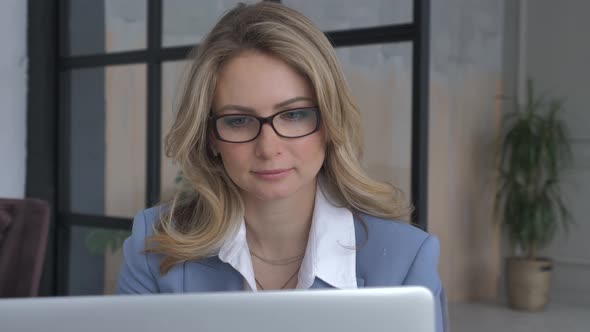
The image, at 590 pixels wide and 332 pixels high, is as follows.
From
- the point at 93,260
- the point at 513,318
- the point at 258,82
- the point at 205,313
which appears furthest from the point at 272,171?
the point at 513,318

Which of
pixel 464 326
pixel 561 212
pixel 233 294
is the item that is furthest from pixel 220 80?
pixel 561 212

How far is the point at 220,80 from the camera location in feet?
4.06

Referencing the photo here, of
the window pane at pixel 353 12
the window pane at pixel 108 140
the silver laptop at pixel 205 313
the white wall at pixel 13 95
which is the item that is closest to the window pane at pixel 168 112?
the window pane at pixel 108 140

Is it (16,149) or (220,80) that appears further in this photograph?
(16,149)

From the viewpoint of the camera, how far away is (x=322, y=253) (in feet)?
4.22

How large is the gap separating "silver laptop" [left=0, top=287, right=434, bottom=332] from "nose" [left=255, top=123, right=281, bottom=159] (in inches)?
22.9

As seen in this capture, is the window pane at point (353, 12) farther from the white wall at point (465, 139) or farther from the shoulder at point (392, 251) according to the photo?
the white wall at point (465, 139)

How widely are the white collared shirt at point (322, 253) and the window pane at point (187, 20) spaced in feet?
7.35

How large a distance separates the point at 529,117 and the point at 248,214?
4.79 metres

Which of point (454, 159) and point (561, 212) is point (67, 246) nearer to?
point (454, 159)

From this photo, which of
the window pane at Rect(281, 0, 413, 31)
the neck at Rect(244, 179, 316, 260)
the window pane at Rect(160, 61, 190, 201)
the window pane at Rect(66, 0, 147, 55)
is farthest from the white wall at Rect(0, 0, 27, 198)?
the neck at Rect(244, 179, 316, 260)

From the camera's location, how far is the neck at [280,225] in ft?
4.44

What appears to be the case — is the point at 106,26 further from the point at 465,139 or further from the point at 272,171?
the point at 465,139

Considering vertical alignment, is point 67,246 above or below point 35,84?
below
